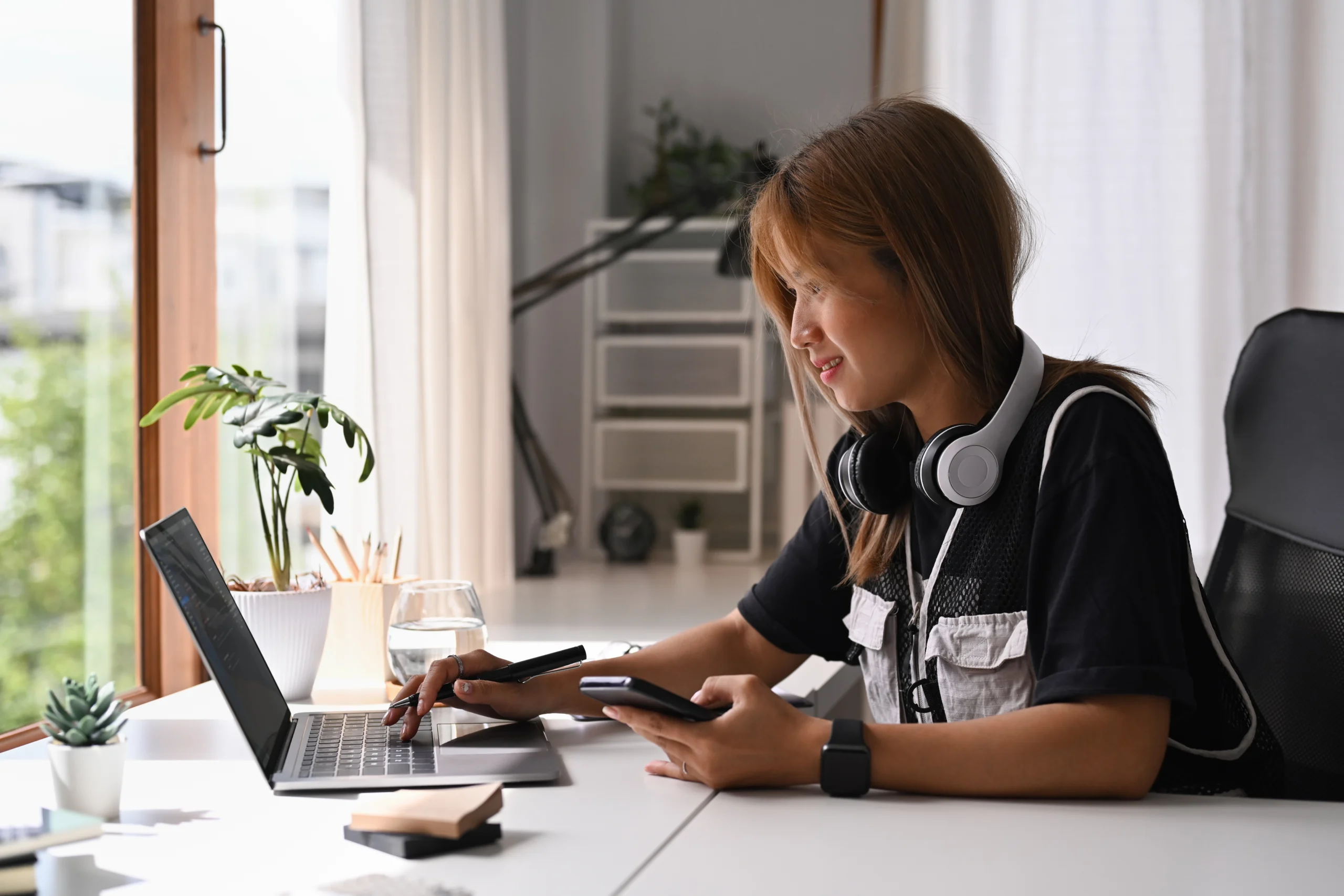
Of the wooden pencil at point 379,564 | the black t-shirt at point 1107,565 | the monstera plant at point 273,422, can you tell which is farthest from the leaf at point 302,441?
the black t-shirt at point 1107,565

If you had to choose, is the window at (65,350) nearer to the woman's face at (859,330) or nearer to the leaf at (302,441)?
the leaf at (302,441)

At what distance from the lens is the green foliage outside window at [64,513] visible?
56.6 inches

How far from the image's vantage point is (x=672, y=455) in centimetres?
323

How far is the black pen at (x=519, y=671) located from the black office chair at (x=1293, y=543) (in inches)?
27.3

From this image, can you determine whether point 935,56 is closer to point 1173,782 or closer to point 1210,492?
point 1210,492

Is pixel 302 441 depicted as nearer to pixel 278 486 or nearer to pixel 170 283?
pixel 278 486

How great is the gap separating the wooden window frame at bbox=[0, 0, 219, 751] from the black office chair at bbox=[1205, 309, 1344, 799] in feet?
4.22

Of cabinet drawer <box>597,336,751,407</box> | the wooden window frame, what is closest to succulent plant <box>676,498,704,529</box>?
cabinet drawer <box>597,336,751,407</box>

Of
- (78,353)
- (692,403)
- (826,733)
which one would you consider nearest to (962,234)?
(826,733)

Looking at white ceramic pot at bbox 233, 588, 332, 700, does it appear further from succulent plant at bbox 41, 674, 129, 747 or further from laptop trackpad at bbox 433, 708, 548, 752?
succulent plant at bbox 41, 674, 129, 747

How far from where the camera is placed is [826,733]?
920 millimetres

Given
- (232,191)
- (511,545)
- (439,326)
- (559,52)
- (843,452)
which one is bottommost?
(511,545)

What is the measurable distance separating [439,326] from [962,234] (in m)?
1.46

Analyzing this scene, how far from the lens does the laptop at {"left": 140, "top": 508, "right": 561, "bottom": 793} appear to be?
3.12ft
